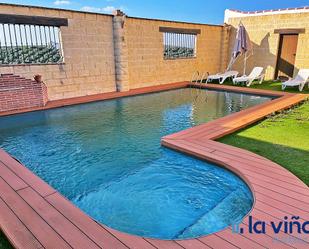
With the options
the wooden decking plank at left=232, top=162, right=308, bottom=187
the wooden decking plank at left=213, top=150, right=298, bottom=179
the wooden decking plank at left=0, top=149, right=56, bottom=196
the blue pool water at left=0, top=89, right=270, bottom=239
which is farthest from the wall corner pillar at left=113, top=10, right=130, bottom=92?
the wooden decking plank at left=232, top=162, right=308, bottom=187

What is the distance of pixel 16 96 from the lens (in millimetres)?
6820

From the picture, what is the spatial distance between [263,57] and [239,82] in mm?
2513

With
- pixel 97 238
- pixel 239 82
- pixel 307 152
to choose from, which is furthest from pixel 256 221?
pixel 239 82

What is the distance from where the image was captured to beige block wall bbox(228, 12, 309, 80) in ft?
37.1

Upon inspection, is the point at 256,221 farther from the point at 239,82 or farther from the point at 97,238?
the point at 239,82

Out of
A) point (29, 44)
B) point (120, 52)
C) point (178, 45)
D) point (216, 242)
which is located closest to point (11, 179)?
point (216, 242)

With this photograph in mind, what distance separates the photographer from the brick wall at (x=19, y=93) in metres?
6.62

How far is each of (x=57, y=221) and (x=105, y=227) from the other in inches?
18.3

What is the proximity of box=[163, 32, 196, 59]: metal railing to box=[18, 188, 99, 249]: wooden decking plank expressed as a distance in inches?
379

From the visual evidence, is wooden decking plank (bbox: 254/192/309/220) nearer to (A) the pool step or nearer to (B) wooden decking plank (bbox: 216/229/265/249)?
(A) the pool step

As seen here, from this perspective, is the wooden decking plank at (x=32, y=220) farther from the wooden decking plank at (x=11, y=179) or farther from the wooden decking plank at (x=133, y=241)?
the wooden decking plank at (x=133, y=241)

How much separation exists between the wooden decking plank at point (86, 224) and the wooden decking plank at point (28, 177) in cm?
17

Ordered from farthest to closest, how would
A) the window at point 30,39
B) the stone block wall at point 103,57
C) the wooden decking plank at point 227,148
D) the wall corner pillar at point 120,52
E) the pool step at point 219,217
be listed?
the wall corner pillar at point 120,52, the stone block wall at point 103,57, the window at point 30,39, the wooden decking plank at point 227,148, the pool step at point 219,217

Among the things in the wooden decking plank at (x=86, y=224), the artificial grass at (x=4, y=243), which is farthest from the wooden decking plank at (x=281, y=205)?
the artificial grass at (x=4, y=243)
